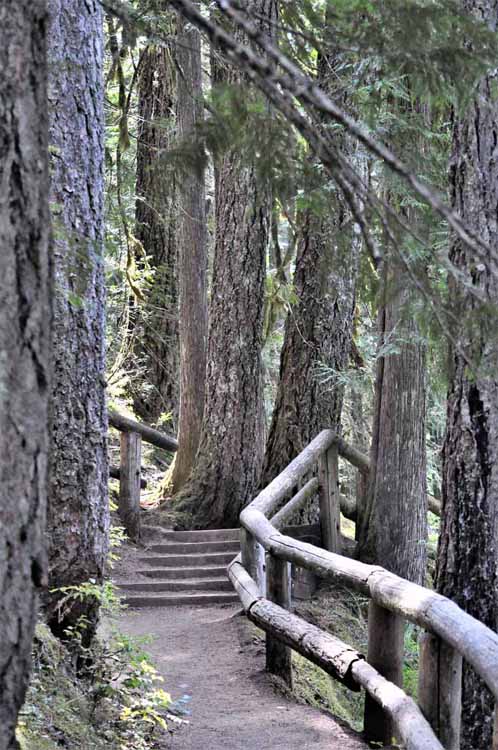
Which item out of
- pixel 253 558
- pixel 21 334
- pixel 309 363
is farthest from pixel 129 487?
pixel 21 334

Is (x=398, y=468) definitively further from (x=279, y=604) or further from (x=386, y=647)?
(x=386, y=647)

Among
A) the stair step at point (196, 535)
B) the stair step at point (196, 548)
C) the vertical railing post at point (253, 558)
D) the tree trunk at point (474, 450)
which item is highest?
the tree trunk at point (474, 450)

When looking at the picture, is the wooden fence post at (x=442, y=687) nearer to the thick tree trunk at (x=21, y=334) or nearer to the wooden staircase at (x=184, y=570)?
the thick tree trunk at (x=21, y=334)

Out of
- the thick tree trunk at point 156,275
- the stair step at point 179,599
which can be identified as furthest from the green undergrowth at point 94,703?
the thick tree trunk at point 156,275

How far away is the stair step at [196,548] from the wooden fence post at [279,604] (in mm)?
3636

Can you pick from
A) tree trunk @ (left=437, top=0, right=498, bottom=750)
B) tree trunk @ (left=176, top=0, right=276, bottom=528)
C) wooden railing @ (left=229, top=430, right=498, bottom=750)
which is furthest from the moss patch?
tree trunk @ (left=176, top=0, right=276, bottom=528)

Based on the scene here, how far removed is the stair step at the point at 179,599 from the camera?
970 centimetres

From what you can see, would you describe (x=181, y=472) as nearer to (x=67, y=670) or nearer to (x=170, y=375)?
(x=170, y=375)

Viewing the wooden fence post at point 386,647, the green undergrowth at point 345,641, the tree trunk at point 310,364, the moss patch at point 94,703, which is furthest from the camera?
the tree trunk at point 310,364

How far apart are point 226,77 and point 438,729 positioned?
992 cm

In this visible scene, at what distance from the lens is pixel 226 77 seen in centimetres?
1268

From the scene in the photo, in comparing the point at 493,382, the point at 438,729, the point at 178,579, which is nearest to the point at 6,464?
the point at 438,729

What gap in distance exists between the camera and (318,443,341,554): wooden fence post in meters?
10.6

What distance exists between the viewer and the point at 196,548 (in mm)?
10977
